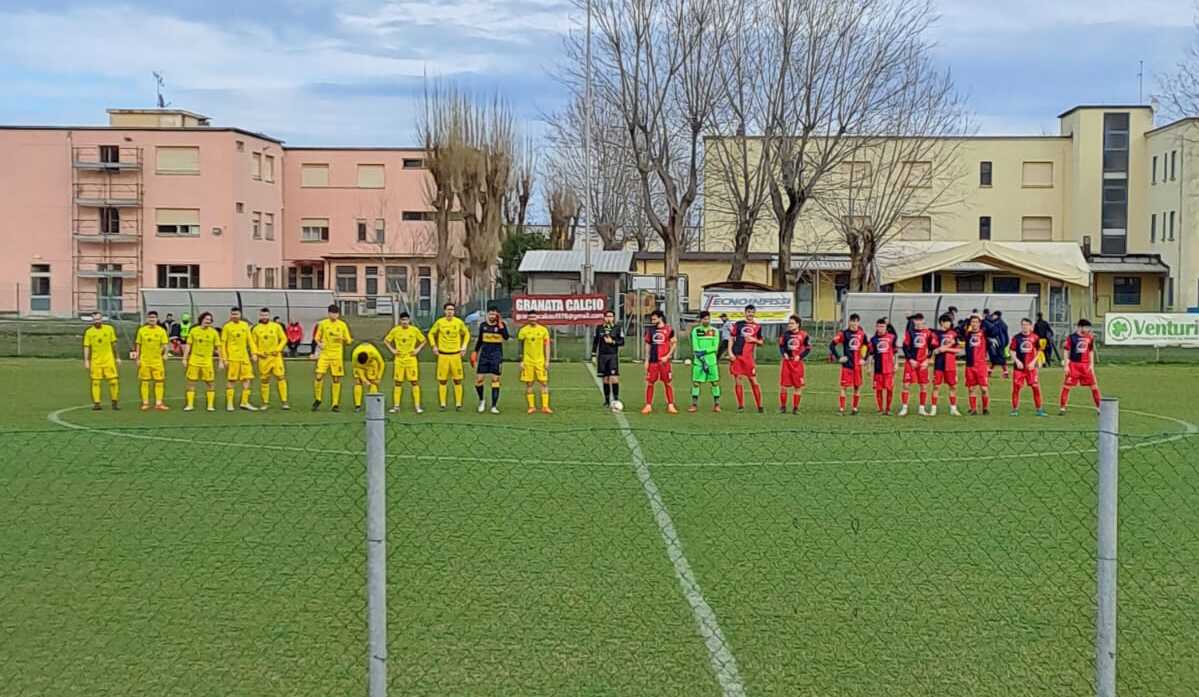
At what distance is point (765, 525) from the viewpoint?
36.1 ft

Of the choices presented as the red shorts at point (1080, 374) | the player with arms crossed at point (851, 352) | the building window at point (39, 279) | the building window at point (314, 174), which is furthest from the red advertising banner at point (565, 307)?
the building window at point (314, 174)

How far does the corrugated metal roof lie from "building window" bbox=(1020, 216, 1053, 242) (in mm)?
24027

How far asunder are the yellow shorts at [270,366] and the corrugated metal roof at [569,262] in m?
26.0

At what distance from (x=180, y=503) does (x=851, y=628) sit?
6.96m

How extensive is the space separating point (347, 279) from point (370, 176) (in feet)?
18.8

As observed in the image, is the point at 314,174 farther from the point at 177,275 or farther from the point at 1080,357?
the point at 1080,357

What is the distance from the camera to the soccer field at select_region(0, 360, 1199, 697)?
22.5 ft

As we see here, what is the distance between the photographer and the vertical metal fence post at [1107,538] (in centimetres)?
504

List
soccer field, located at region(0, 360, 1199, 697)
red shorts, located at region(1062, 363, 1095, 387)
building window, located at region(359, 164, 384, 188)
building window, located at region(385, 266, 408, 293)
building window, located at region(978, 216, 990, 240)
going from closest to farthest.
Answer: soccer field, located at region(0, 360, 1199, 697), red shorts, located at region(1062, 363, 1095, 387), building window, located at region(978, 216, 990, 240), building window, located at region(385, 266, 408, 293), building window, located at region(359, 164, 384, 188)

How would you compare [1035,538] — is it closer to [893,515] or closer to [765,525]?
[893,515]

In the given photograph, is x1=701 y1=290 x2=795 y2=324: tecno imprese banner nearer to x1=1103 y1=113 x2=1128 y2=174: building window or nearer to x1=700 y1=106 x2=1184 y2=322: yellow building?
x1=700 y1=106 x2=1184 y2=322: yellow building

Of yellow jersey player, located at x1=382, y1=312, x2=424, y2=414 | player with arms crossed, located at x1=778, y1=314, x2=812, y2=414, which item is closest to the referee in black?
player with arms crossed, located at x1=778, y1=314, x2=812, y2=414

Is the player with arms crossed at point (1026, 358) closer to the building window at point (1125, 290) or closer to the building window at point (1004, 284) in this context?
the building window at point (1004, 284)

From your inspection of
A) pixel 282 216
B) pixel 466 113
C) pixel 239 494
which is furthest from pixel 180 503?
pixel 282 216
